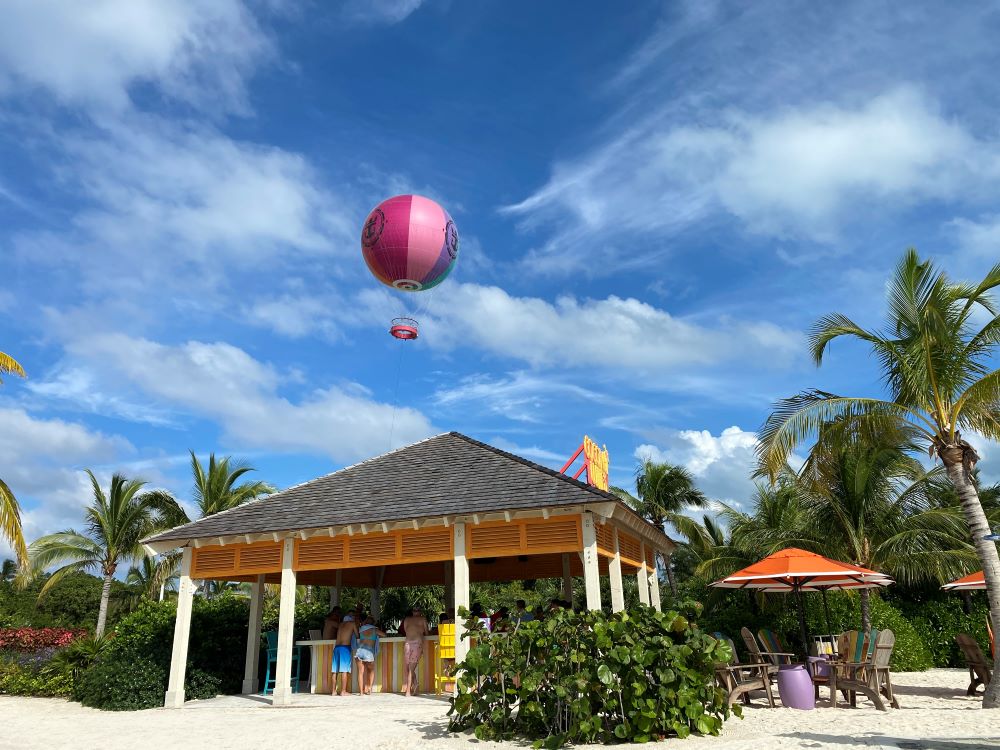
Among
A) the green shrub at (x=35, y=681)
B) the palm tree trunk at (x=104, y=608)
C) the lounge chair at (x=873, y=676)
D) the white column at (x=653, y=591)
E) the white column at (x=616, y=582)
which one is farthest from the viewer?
the palm tree trunk at (x=104, y=608)

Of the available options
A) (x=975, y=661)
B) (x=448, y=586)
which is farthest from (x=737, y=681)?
(x=448, y=586)

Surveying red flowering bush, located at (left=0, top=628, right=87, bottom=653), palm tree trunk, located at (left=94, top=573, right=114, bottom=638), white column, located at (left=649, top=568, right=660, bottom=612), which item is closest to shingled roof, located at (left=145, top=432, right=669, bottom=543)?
white column, located at (left=649, top=568, right=660, bottom=612)

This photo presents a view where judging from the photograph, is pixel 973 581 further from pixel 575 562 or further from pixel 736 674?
pixel 575 562

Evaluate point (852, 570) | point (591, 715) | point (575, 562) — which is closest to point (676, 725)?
point (591, 715)

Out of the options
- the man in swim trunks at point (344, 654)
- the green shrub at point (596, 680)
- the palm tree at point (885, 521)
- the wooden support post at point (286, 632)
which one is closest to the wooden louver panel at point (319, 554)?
the wooden support post at point (286, 632)

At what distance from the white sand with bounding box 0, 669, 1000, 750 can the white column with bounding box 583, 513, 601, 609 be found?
2600mm

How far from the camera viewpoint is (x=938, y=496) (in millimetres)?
23031

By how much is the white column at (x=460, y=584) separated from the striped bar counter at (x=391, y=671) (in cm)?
119

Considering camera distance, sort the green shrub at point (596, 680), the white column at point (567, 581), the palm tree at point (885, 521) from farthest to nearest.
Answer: the palm tree at point (885, 521) → the white column at point (567, 581) → the green shrub at point (596, 680)

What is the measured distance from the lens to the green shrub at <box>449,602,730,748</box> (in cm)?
759

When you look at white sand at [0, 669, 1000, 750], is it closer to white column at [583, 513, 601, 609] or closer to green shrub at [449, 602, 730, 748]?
green shrub at [449, 602, 730, 748]

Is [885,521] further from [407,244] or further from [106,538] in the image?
[106,538]

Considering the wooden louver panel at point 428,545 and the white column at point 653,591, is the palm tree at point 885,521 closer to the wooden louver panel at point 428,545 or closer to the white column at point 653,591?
the white column at point 653,591

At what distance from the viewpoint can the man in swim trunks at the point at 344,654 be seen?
12.9 meters
